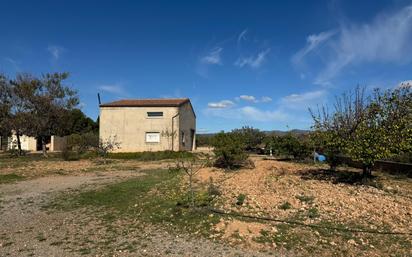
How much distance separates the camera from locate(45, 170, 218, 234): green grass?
7.19 m

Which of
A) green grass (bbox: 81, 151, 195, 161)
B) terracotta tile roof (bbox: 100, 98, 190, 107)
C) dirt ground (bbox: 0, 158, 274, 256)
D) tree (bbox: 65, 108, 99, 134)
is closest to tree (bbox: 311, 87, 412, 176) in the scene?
dirt ground (bbox: 0, 158, 274, 256)

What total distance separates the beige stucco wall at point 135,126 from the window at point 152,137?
11.0 inches

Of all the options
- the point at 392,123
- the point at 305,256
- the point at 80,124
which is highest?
the point at 80,124

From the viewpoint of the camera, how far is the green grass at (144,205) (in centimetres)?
719

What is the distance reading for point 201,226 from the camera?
6.77m

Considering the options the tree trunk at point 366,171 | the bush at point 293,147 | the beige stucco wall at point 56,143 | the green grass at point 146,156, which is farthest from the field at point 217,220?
the beige stucco wall at point 56,143

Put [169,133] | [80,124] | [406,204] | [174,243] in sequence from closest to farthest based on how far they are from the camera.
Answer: [174,243]
[406,204]
[169,133]
[80,124]

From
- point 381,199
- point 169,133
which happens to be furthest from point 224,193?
point 169,133

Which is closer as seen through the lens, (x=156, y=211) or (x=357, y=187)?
(x=156, y=211)

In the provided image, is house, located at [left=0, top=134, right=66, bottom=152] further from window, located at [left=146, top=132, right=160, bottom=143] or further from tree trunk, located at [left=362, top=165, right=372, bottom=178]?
tree trunk, located at [left=362, top=165, right=372, bottom=178]

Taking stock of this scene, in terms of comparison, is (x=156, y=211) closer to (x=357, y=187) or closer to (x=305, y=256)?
(x=305, y=256)

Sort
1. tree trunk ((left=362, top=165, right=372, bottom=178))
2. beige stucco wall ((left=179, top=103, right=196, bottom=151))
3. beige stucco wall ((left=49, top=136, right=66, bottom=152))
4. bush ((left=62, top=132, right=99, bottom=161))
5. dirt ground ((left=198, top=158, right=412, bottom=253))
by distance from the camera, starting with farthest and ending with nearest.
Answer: beige stucco wall ((left=49, top=136, right=66, bottom=152)), beige stucco wall ((left=179, top=103, right=196, bottom=151)), bush ((left=62, top=132, right=99, bottom=161)), tree trunk ((left=362, top=165, right=372, bottom=178)), dirt ground ((left=198, top=158, right=412, bottom=253))

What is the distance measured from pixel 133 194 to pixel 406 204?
7330 mm

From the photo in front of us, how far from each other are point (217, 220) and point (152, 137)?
26.1 meters
